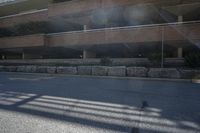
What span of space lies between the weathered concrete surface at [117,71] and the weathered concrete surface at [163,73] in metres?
1.46

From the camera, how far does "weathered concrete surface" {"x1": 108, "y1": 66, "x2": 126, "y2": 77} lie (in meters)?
11.9

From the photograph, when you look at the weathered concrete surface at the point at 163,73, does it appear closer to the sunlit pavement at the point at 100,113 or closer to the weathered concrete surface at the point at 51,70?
the sunlit pavement at the point at 100,113

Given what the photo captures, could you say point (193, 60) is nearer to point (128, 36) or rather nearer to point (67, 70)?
point (128, 36)

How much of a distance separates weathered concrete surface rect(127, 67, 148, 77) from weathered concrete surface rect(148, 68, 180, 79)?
0.95ft

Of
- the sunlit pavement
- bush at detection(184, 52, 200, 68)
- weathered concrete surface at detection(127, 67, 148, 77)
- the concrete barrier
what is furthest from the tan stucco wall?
the sunlit pavement

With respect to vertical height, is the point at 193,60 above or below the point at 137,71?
above

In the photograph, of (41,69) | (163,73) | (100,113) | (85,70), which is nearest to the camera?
(100,113)

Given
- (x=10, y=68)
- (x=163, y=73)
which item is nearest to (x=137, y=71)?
(x=163, y=73)

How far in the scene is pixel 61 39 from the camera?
1723 centimetres

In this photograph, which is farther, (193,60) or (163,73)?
(193,60)

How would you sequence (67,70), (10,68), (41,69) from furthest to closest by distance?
1. (10,68)
2. (41,69)
3. (67,70)

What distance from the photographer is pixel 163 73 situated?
10.9 metres

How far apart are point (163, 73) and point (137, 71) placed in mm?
1358

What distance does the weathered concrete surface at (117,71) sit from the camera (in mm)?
11884
